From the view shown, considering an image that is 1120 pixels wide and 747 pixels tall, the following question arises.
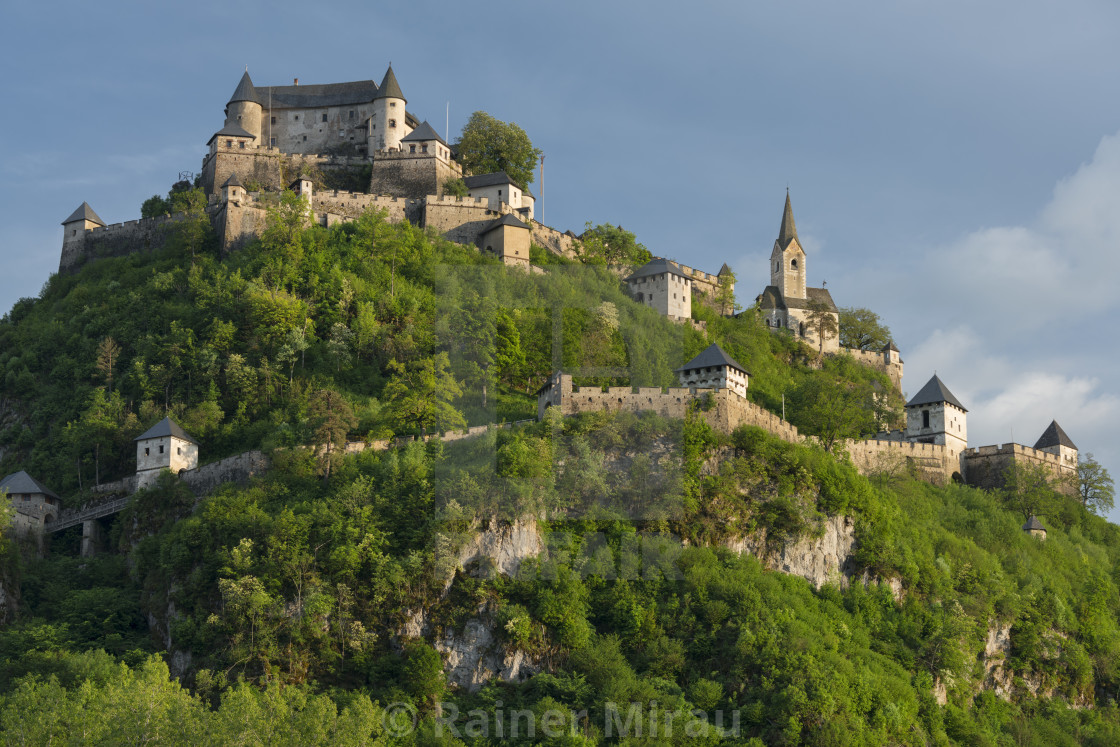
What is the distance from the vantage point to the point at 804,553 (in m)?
66.8

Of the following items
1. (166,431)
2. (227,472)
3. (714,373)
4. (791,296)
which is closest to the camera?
(227,472)

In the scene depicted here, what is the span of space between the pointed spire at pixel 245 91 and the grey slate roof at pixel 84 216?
505 inches

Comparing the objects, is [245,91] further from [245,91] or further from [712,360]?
[712,360]

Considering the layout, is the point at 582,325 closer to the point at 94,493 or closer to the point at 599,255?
the point at 599,255

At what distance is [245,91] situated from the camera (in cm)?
10206

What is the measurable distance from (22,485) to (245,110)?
125ft

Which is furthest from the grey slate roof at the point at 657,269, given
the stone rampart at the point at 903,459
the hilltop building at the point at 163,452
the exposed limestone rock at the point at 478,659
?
the exposed limestone rock at the point at 478,659

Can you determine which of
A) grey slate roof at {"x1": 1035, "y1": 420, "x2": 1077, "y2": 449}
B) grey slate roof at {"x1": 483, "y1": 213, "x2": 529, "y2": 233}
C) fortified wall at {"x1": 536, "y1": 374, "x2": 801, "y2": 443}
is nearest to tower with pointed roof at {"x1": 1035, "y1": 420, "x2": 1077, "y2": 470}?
grey slate roof at {"x1": 1035, "y1": 420, "x2": 1077, "y2": 449}

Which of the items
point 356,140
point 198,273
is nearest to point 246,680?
point 198,273

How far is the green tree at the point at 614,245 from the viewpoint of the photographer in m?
96.0

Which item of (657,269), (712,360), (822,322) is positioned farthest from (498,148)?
(712,360)

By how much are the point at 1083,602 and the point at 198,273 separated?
170 ft

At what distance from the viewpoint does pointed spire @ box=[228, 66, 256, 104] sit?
10161 centimetres

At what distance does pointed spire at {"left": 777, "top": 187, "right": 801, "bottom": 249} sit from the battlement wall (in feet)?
146
